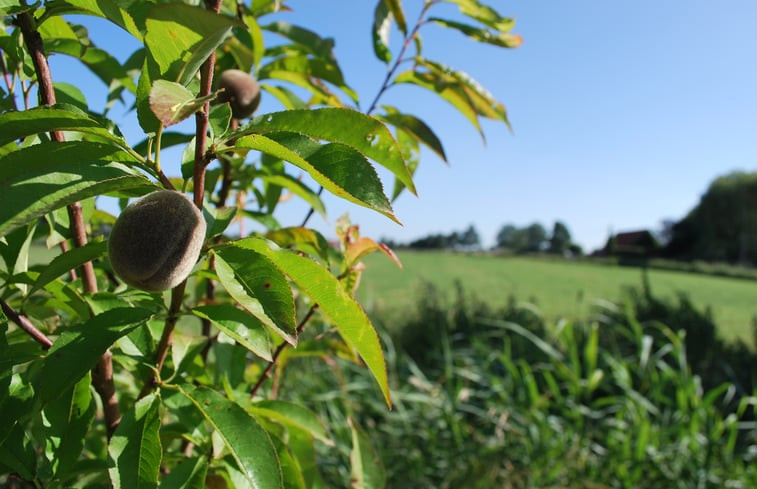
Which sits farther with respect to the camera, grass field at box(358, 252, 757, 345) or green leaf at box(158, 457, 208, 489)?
grass field at box(358, 252, 757, 345)

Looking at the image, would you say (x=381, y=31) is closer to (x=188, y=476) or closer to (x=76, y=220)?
(x=76, y=220)

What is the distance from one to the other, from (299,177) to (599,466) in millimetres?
2032

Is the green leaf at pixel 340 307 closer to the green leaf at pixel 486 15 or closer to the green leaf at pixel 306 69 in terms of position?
the green leaf at pixel 306 69

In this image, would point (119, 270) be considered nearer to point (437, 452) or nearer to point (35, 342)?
point (35, 342)

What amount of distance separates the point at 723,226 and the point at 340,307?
36.0m

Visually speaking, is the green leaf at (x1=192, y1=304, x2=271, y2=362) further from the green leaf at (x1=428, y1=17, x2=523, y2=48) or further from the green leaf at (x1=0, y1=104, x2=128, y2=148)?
the green leaf at (x1=428, y1=17, x2=523, y2=48)

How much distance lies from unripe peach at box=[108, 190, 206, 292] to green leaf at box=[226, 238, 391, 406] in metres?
0.07

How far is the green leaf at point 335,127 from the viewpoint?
16.3 inches

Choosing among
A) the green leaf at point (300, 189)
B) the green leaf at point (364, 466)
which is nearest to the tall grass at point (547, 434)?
the green leaf at point (364, 466)

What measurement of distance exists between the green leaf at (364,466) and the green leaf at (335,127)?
0.45 m

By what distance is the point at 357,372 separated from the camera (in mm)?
3225

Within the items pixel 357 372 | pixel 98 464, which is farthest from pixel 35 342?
pixel 357 372

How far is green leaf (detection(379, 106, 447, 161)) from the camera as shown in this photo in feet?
2.48

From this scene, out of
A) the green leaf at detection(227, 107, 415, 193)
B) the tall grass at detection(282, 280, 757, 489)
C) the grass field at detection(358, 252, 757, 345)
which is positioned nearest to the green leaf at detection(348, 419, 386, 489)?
the green leaf at detection(227, 107, 415, 193)
